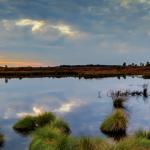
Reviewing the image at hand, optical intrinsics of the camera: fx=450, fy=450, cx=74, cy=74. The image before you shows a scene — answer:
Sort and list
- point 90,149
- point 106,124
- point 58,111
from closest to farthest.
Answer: point 90,149, point 106,124, point 58,111

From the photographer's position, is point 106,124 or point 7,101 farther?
point 7,101

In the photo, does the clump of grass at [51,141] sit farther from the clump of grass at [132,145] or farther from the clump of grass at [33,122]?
the clump of grass at [33,122]

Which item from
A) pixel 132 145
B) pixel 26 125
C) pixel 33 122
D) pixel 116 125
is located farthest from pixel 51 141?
pixel 26 125

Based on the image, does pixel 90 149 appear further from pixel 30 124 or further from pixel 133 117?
pixel 133 117

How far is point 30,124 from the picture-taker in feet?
107

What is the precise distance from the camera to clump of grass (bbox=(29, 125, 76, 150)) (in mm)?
19766

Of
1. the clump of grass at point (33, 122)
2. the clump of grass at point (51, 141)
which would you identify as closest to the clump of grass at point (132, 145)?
the clump of grass at point (51, 141)

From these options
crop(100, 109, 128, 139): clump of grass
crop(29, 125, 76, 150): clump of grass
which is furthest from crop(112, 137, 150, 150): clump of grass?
crop(100, 109, 128, 139): clump of grass

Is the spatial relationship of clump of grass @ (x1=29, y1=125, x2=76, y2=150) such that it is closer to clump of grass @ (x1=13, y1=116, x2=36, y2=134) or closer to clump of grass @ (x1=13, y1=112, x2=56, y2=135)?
clump of grass @ (x1=13, y1=112, x2=56, y2=135)

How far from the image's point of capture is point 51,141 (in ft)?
70.3

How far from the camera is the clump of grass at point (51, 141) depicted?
19.8 m

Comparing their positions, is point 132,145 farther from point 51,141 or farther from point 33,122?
point 33,122

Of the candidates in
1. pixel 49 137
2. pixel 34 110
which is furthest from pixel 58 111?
pixel 49 137

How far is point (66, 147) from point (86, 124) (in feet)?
58.8
